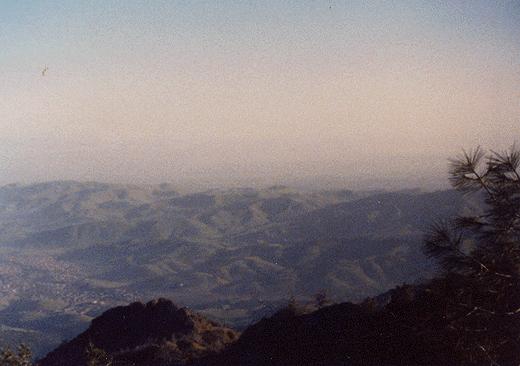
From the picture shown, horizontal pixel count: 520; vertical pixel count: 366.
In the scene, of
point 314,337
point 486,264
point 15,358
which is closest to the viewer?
point 486,264

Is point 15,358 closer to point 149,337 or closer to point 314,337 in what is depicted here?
point 314,337

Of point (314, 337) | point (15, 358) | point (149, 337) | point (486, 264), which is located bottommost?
point (149, 337)

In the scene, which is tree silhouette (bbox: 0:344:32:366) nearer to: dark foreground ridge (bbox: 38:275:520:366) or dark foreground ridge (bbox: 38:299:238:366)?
dark foreground ridge (bbox: 38:275:520:366)

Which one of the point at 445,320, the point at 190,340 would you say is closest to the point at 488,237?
the point at 445,320

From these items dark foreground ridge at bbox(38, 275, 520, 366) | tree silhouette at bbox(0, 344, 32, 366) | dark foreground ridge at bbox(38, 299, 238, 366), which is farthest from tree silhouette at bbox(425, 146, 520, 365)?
dark foreground ridge at bbox(38, 299, 238, 366)

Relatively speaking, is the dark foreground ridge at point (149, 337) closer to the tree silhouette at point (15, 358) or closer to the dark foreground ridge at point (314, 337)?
the dark foreground ridge at point (314, 337)

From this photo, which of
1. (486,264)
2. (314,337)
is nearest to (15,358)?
(314,337)
